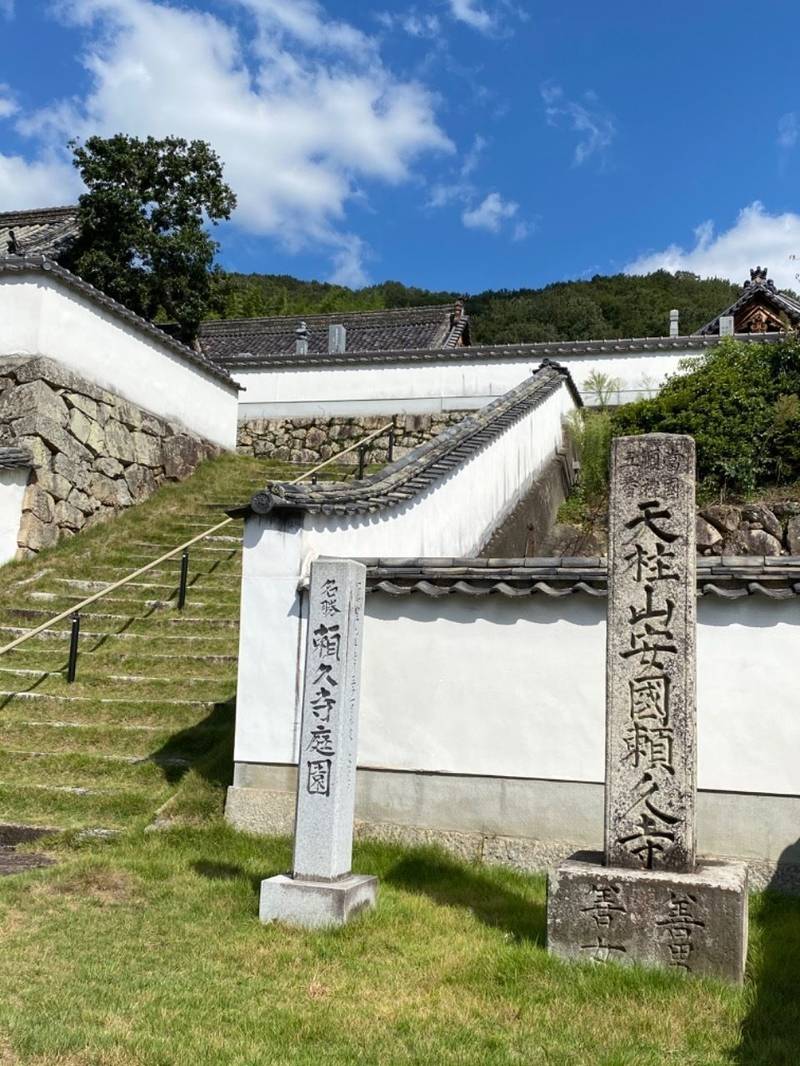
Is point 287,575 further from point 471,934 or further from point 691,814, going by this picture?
point 691,814

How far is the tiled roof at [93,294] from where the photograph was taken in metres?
13.6

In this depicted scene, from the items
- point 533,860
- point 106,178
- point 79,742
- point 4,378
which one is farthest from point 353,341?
point 533,860

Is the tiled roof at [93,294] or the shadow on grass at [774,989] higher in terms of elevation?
the tiled roof at [93,294]

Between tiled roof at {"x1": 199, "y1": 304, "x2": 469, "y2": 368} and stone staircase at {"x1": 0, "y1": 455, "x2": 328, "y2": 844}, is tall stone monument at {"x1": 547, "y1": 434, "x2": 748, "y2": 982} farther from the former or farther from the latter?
tiled roof at {"x1": 199, "y1": 304, "x2": 469, "y2": 368}

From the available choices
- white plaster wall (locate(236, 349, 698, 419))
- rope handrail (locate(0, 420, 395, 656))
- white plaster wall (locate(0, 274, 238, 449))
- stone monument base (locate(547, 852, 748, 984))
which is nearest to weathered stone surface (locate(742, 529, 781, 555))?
rope handrail (locate(0, 420, 395, 656))

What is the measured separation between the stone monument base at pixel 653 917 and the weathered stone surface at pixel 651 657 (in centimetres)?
17

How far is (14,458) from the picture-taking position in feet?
41.7

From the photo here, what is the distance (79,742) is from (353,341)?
73.1 ft

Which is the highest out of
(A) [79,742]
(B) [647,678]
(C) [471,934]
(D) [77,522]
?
(D) [77,522]

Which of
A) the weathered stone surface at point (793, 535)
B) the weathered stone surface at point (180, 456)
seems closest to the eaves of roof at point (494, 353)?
the weathered stone surface at point (180, 456)

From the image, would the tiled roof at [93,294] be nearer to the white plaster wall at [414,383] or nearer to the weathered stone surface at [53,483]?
the white plaster wall at [414,383]

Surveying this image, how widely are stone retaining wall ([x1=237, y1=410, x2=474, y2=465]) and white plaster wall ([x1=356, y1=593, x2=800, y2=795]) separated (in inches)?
455

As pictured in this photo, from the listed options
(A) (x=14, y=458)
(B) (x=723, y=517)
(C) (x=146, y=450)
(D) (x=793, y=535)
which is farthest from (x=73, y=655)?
(D) (x=793, y=535)

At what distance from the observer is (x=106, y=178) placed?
2555cm
